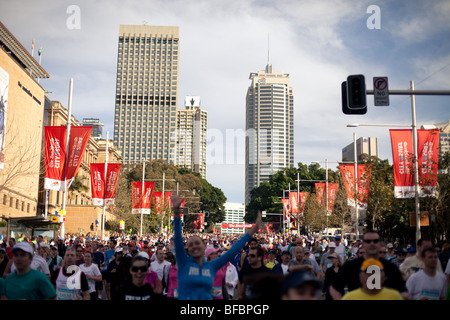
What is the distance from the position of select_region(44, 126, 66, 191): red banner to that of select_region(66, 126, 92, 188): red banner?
15.2 inches

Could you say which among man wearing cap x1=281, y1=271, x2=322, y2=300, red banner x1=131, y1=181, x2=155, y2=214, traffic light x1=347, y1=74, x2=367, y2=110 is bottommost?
man wearing cap x1=281, y1=271, x2=322, y2=300

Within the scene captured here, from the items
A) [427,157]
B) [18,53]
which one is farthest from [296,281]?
[18,53]

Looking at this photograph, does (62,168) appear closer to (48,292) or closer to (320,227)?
(48,292)

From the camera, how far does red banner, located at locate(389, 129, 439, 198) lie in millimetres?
21703

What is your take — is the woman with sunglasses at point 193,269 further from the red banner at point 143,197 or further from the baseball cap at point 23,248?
the red banner at point 143,197

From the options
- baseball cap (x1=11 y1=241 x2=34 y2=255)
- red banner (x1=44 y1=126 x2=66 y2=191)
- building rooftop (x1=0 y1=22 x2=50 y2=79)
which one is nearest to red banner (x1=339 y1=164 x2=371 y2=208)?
red banner (x1=44 y1=126 x2=66 y2=191)

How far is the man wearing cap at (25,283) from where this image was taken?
18.7ft

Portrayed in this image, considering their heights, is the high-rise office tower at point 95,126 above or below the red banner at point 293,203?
above

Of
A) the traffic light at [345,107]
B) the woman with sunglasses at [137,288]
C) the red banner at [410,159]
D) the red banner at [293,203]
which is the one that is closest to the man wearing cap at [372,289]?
the woman with sunglasses at [137,288]

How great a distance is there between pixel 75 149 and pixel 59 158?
3.63 ft

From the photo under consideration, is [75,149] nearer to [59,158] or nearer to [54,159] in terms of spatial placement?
[59,158]

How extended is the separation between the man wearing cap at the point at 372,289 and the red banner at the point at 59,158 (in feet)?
66.9

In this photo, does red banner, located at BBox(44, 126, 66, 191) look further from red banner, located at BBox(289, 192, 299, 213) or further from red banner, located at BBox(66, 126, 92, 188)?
red banner, located at BBox(289, 192, 299, 213)

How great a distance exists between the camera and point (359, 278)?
5211 mm
